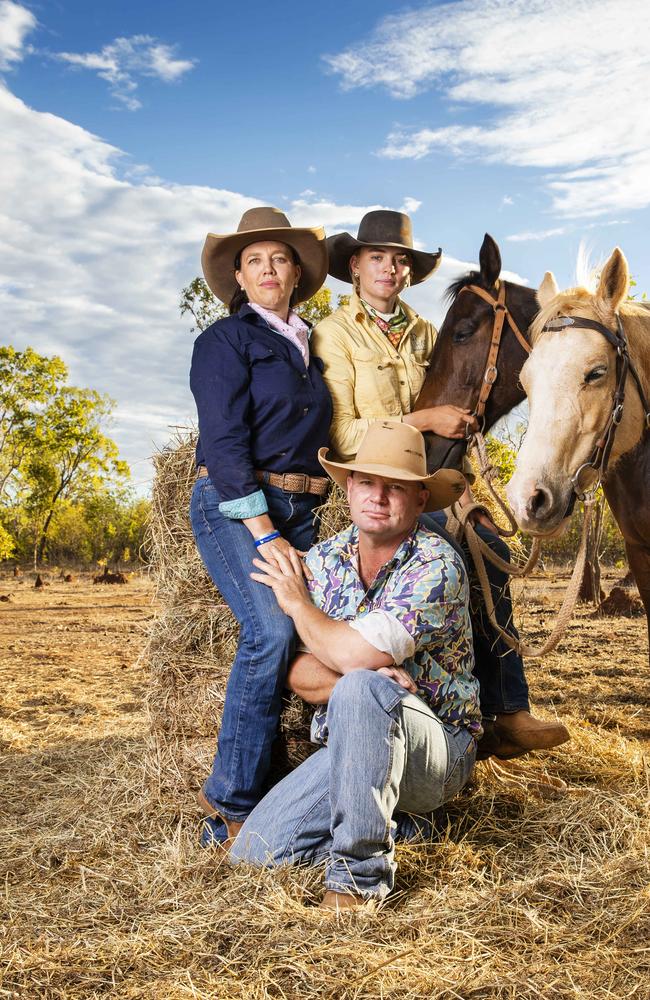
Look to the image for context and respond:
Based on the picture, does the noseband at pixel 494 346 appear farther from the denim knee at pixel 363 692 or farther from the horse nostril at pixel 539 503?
the denim knee at pixel 363 692

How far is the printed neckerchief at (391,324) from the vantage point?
4094 millimetres

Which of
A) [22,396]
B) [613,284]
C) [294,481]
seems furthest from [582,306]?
[22,396]

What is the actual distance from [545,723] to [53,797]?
9.06 feet

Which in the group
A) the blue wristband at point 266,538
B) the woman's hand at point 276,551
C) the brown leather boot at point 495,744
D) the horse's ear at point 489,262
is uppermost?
the horse's ear at point 489,262

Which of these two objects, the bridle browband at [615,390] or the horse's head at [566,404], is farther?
the bridle browband at [615,390]

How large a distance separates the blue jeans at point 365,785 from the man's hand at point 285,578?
451 millimetres

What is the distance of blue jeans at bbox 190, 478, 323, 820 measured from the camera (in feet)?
10.8

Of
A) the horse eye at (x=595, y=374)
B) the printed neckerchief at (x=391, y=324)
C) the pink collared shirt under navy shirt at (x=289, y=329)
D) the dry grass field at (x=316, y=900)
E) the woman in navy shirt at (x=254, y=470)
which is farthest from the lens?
the printed neckerchief at (x=391, y=324)

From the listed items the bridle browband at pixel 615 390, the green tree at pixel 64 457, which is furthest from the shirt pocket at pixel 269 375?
the green tree at pixel 64 457

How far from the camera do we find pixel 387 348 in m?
4.04

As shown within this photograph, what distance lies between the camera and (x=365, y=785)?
278cm

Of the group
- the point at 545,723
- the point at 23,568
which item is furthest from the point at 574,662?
the point at 23,568

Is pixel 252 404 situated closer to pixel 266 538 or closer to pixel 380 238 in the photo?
pixel 266 538

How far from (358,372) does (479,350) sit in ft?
2.31
